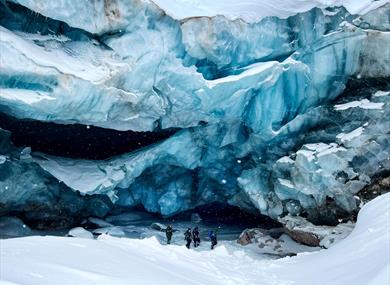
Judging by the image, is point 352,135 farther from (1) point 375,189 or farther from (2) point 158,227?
(2) point 158,227

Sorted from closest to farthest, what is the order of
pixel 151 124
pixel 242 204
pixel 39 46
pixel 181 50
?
pixel 39 46 < pixel 181 50 < pixel 151 124 < pixel 242 204

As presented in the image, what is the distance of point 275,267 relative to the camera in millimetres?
9555

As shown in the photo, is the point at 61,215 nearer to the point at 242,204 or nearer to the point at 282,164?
the point at 242,204

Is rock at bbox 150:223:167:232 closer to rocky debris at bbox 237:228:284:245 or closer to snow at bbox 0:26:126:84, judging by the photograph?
→ rocky debris at bbox 237:228:284:245

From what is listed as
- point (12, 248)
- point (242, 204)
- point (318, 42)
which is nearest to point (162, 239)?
point (242, 204)

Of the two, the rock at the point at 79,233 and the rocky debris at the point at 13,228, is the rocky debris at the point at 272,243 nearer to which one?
the rock at the point at 79,233

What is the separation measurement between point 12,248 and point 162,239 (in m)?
11.9

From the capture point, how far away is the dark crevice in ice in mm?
15930

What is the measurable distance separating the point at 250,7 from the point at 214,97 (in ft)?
12.1

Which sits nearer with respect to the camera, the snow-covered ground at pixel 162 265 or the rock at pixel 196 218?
the snow-covered ground at pixel 162 265

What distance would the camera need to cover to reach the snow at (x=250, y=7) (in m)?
14.1

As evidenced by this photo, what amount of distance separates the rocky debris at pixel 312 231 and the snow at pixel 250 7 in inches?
319

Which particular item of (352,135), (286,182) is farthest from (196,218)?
(352,135)

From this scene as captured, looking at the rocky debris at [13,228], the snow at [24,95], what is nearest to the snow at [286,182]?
the snow at [24,95]
